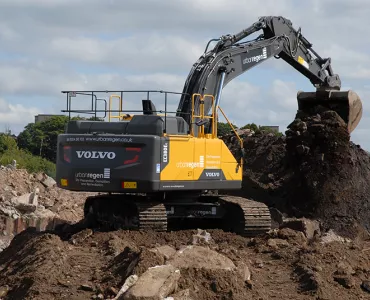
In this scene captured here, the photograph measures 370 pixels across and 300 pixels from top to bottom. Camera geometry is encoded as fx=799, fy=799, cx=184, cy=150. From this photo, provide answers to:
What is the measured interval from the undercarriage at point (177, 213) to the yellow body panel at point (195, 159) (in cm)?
64

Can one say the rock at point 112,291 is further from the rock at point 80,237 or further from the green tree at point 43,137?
the green tree at point 43,137

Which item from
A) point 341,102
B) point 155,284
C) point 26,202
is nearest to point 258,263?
point 155,284

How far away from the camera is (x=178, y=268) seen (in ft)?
32.0

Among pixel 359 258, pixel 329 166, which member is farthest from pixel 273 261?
pixel 329 166

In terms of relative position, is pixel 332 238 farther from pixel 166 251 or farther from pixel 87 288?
pixel 87 288

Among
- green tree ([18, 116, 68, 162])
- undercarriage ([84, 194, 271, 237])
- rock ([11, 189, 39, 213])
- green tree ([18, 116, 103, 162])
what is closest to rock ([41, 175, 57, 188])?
rock ([11, 189, 39, 213])

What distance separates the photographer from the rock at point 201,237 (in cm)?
1289

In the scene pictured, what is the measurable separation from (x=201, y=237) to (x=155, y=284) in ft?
13.6

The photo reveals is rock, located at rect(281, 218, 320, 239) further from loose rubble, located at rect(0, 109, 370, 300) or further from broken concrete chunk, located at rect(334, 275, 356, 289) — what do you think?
broken concrete chunk, located at rect(334, 275, 356, 289)

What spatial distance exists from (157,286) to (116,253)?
9.28ft

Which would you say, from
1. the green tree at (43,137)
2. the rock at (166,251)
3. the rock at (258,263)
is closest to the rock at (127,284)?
the rock at (166,251)

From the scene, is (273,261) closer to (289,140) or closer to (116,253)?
(116,253)

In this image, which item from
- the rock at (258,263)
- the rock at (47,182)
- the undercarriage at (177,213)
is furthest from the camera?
the rock at (47,182)

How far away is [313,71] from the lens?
19.0 m
